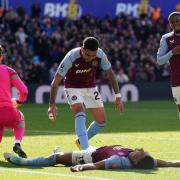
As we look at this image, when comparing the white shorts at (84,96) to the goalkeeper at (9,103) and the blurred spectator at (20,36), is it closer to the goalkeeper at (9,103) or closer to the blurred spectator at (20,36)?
Result: the goalkeeper at (9,103)

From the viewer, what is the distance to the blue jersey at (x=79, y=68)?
13.8 m

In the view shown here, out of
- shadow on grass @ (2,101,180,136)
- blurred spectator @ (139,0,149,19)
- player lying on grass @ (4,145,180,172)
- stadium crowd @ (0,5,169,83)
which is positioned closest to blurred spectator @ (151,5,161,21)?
blurred spectator @ (139,0,149,19)

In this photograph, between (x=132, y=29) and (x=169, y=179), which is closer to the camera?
(x=169, y=179)

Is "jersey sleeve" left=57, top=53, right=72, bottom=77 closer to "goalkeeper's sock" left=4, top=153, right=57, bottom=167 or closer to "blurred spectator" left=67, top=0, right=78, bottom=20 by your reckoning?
"goalkeeper's sock" left=4, top=153, right=57, bottom=167

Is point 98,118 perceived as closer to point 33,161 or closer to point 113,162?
point 33,161

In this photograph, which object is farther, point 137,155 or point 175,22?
point 175,22

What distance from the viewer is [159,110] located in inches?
1171

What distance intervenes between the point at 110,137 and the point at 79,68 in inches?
189

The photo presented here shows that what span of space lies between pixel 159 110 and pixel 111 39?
33.2 feet

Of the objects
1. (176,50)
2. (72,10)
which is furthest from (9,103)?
(72,10)

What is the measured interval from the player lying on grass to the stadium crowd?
871 inches

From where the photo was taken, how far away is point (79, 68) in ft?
46.1


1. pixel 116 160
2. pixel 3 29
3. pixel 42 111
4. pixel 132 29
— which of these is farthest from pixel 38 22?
pixel 116 160

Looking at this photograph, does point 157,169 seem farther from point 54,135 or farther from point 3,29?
point 3,29
